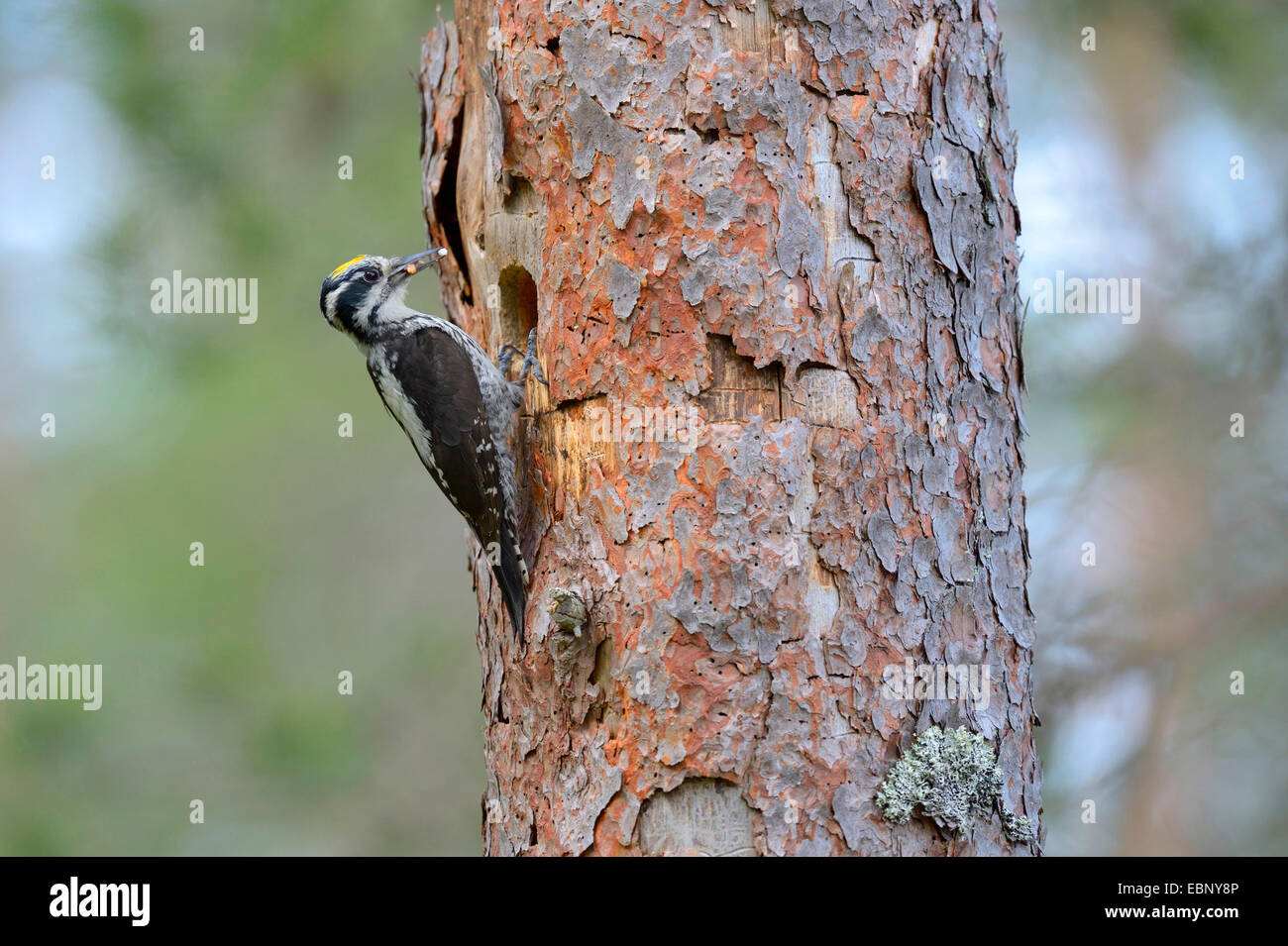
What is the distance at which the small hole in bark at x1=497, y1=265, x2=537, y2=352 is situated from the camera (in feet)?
10.6

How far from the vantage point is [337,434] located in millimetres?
6934

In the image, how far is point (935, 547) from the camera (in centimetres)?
254

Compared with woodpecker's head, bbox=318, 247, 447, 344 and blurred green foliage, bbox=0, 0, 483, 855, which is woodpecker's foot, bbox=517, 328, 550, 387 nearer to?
woodpecker's head, bbox=318, 247, 447, 344

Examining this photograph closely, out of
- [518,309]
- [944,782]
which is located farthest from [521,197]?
[944,782]

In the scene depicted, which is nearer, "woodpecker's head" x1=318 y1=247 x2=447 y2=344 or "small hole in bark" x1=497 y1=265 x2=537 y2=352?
"small hole in bark" x1=497 y1=265 x2=537 y2=352

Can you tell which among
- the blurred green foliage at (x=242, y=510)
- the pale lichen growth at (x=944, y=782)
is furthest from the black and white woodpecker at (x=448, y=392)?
the blurred green foliage at (x=242, y=510)

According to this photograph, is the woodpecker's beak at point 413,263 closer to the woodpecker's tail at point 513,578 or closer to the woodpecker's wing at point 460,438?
the woodpecker's wing at point 460,438

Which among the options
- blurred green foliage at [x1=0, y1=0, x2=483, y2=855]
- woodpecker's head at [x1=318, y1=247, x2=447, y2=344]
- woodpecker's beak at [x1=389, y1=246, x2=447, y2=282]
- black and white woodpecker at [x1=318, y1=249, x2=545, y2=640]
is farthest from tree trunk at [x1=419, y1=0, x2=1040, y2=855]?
blurred green foliage at [x1=0, y1=0, x2=483, y2=855]

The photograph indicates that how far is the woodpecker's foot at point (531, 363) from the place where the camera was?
3.01m

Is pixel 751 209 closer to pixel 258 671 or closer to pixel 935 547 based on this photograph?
pixel 935 547

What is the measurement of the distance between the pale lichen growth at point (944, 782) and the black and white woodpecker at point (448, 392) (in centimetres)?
103

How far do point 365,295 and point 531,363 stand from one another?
3.75 ft

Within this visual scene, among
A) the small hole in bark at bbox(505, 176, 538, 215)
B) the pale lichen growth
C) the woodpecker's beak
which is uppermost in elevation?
the woodpecker's beak

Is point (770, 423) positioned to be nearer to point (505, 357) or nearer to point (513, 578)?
point (513, 578)
